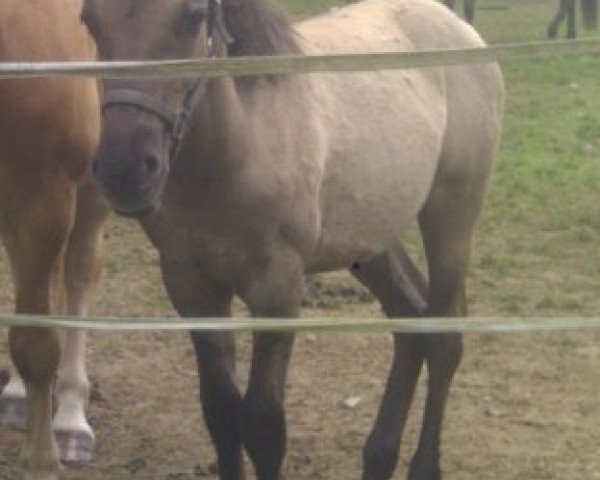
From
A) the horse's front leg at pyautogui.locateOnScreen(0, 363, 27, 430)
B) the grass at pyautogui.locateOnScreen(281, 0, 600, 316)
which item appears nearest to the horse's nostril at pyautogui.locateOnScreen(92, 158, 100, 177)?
the horse's front leg at pyautogui.locateOnScreen(0, 363, 27, 430)

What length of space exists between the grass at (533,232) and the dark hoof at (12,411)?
141 centimetres

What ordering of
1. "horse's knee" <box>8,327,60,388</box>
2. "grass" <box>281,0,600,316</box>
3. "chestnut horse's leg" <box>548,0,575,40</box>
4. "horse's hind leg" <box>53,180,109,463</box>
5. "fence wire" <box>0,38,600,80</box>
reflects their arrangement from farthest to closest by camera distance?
"chestnut horse's leg" <box>548,0,575,40</box> < "grass" <box>281,0,600,316</box> < "horse's hind leg" <box>53,180,109,463</box> < "horse's knee" <box>8,327,60,388</box> < "fence wire" <box>0,38,600,80</box>

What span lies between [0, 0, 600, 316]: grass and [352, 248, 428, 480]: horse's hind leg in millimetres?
1767

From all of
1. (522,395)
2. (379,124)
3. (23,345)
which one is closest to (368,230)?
(379,124)

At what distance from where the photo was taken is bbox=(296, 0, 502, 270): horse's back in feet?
15.9

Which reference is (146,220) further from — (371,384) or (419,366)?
(371,384)

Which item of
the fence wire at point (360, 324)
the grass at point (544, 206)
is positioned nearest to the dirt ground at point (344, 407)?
the grass at point (544, 206)

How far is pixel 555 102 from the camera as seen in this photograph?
13820 millimetres

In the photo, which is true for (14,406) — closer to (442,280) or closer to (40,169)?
(40,169)

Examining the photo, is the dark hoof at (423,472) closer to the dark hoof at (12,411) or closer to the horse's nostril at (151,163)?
the dark hoof at (12,411)

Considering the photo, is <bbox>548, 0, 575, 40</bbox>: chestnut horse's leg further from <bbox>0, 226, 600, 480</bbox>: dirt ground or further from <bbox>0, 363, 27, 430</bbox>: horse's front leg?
<bbox>0, 363, 27, 430</bbox>: horse's front leg

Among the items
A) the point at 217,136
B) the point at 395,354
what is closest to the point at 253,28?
the point at 217,136

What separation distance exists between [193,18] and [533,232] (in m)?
5.20

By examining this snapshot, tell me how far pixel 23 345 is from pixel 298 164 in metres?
1.10
